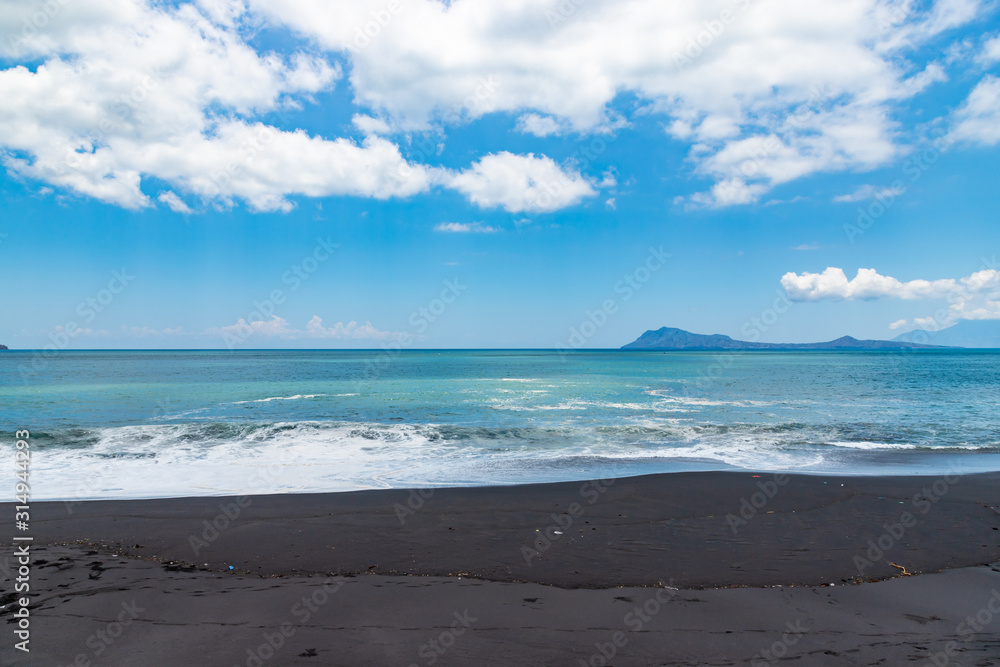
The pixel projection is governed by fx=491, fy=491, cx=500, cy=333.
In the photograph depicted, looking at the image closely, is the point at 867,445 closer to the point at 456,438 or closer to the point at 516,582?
the point at 456,438

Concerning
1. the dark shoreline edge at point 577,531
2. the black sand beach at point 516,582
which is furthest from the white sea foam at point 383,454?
the black sand beach at point 516,582

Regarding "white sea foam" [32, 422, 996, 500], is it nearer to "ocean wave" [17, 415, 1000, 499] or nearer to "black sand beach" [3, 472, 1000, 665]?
"ocean wave" [17, 415, 1000, 499]

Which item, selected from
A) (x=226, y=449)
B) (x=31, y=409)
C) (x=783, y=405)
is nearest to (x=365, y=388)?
(x=31, y=409)

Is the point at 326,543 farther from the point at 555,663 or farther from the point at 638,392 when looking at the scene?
the point at 638,392

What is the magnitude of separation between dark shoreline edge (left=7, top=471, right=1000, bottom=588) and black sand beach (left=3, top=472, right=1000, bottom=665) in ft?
0.17

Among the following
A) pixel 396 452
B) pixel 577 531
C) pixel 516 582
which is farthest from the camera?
pixel 396 452

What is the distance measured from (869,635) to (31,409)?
38395 mm

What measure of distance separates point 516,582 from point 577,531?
245cm

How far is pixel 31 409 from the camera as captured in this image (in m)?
28.1

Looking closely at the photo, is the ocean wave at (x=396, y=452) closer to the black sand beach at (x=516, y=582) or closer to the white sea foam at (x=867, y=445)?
the white sea foam at (x=867, y=445)

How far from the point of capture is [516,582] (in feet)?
22.1

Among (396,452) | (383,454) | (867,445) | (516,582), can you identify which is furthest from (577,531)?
(867,445)

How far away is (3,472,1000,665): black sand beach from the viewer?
5.26 meters

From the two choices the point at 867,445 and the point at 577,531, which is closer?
the point at 577,531
